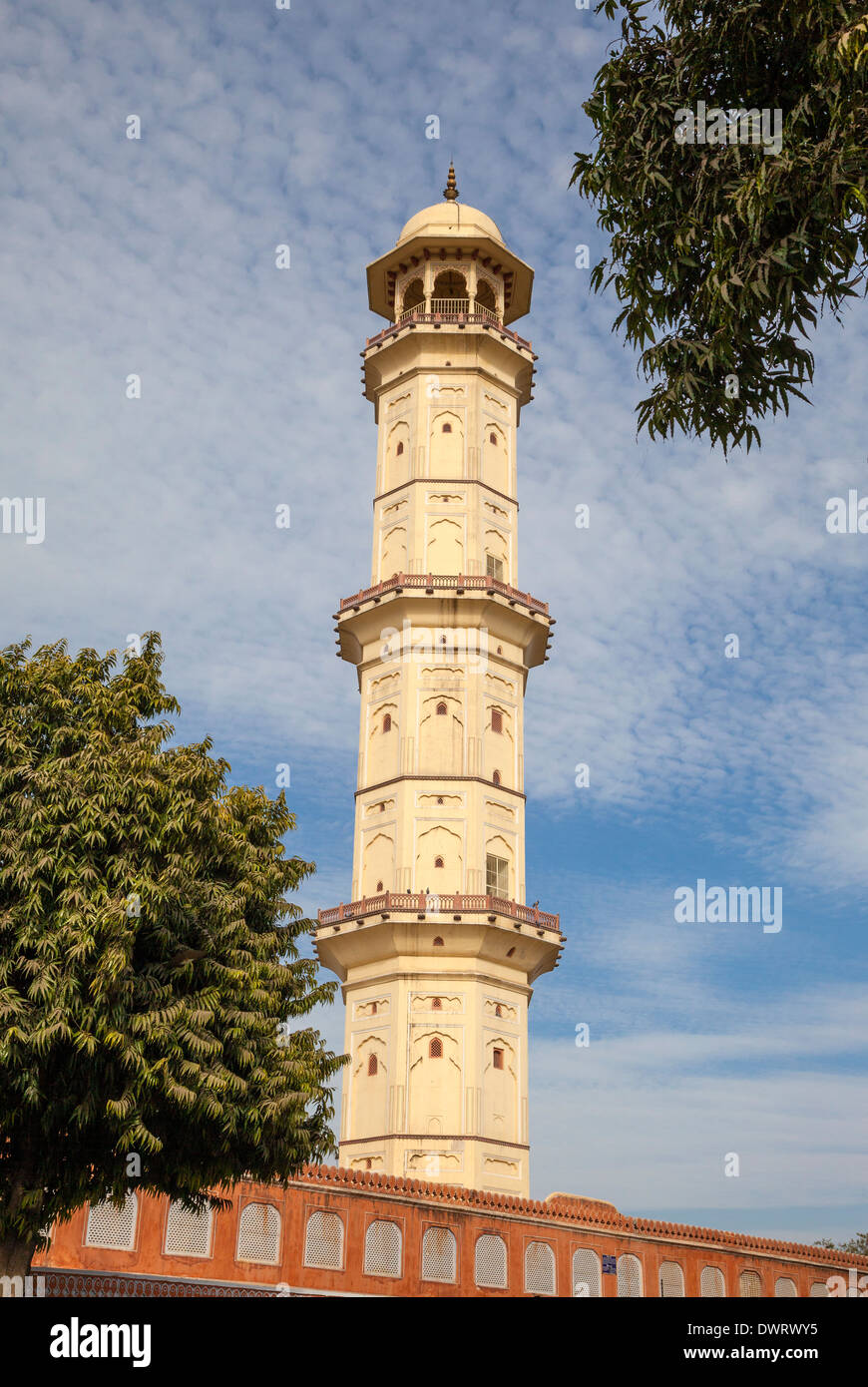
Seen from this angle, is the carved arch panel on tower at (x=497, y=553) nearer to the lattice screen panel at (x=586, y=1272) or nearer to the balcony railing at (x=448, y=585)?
the balcony railing at (x=448, y=585)

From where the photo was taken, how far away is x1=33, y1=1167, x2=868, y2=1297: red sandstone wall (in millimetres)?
25812

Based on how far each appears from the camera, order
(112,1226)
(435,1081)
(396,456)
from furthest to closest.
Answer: (396,456) < (435,1081) < (112,1226)

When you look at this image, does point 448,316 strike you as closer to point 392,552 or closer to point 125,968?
point 392,552

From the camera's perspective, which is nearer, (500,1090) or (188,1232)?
(188,1232)

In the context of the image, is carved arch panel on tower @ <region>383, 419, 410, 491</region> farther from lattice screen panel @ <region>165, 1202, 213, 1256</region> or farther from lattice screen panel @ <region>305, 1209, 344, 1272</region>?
lattice screen panel @ <region>165, 1202, 213, 1256</region>

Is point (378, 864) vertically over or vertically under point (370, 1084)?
over

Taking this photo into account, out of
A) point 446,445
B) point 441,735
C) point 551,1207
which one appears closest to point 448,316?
point 446,445

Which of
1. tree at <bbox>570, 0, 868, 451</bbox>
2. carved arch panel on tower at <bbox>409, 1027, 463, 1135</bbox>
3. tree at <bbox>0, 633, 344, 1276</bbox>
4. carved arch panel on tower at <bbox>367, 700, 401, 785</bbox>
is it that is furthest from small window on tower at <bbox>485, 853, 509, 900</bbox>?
tree at <bbox>570, 0, 868, 451</bbox>

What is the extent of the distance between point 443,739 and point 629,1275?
16636mm

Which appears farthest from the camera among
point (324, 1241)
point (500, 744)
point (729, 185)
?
point (500, 744)

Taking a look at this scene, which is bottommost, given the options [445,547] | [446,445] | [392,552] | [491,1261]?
[491,1261]

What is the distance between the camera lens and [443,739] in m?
43.4
